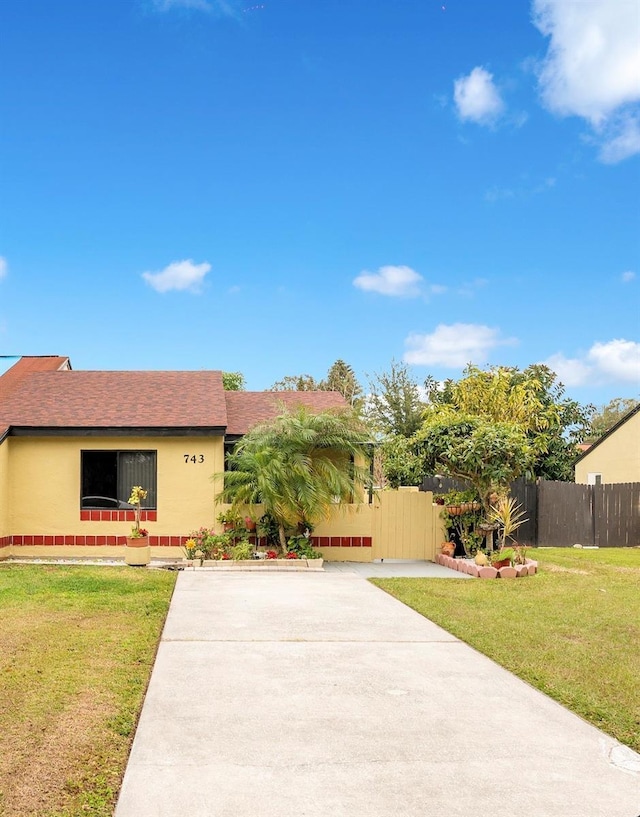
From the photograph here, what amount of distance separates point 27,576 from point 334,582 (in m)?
A: 4.99

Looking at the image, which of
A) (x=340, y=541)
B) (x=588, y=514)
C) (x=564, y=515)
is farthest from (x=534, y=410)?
(x=340, y=541)

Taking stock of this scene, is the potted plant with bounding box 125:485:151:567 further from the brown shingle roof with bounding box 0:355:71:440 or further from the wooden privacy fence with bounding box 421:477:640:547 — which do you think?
the wooden privacy fence with bounding box 421:477:640:547

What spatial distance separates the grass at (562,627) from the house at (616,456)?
36.8 feet

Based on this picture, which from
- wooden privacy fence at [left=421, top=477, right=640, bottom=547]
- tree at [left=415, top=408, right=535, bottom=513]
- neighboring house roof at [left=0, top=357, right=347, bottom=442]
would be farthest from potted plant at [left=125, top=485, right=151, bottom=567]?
wooden privacy fence at [left=421, top=477, right=640, bottom=547]

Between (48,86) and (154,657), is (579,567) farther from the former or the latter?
(48,86)

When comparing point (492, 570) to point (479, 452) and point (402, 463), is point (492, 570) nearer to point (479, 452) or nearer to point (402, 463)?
point (479, 452)

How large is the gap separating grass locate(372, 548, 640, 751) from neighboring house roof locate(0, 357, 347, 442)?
5223mm

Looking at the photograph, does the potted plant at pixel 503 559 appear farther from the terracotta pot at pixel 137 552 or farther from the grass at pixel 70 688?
the terracotta pot at pixel 137 552

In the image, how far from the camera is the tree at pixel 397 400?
36.9 metres

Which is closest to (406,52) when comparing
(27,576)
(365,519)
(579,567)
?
(365,519)

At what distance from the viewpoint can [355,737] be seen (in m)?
4.67

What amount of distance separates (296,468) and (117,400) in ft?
16.7

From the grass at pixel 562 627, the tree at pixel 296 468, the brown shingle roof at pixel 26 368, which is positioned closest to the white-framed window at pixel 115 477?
the tree at pixel 296 468

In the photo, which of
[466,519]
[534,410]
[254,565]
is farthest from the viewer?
[534,410]
